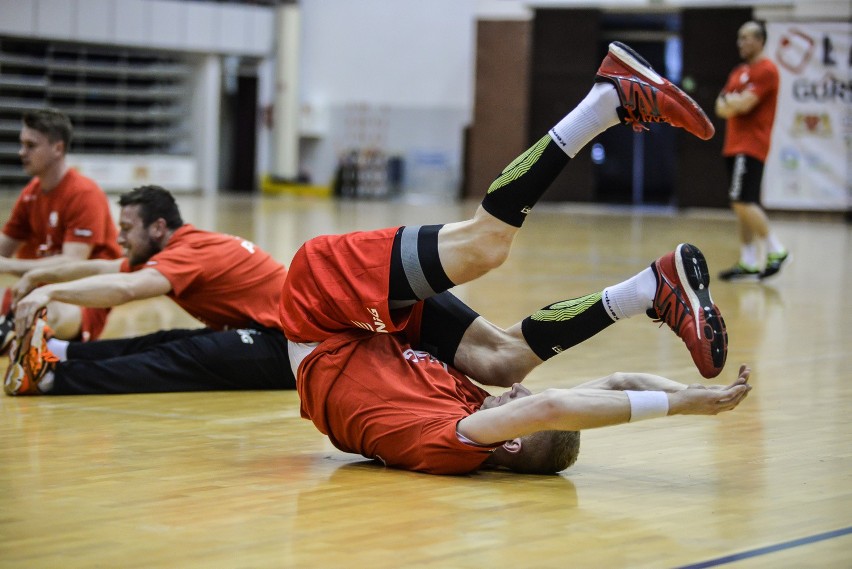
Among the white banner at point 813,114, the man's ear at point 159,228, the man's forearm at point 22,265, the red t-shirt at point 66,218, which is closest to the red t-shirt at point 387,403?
the man's ear at point 159,228

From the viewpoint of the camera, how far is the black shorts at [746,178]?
1076cm

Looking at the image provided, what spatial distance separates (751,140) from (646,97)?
23.6ft

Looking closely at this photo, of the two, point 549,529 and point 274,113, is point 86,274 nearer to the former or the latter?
point 549,529

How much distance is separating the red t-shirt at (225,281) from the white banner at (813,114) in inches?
682

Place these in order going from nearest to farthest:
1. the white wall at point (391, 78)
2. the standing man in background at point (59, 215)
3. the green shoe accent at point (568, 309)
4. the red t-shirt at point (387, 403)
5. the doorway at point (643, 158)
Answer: the red t-shirt at point (387, 403) < the green shoe accent at point (568, 309) < the standing man in background at point (59, 215) < the white wall at point (391, 78) < the doorway at point (643, 158)

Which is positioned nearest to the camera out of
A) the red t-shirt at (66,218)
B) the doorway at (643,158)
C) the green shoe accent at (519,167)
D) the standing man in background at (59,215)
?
the green shoe accent at (519,167)

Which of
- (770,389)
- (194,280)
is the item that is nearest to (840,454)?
(770,389)

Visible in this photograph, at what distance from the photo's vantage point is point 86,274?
5.88 metres

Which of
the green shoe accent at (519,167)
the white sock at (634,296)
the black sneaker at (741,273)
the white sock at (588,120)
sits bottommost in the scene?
the black sneaker at (741,273)

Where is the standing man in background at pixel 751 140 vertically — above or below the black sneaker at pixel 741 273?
above

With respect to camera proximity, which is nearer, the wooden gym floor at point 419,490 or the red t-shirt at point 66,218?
the wooden gym floor at point 419,490

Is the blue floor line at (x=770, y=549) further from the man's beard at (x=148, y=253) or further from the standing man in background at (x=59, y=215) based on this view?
the standing man in background at (x=59, y=215)

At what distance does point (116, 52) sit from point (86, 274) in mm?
19882

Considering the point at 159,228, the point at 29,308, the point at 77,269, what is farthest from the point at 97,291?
the point at 77,269
